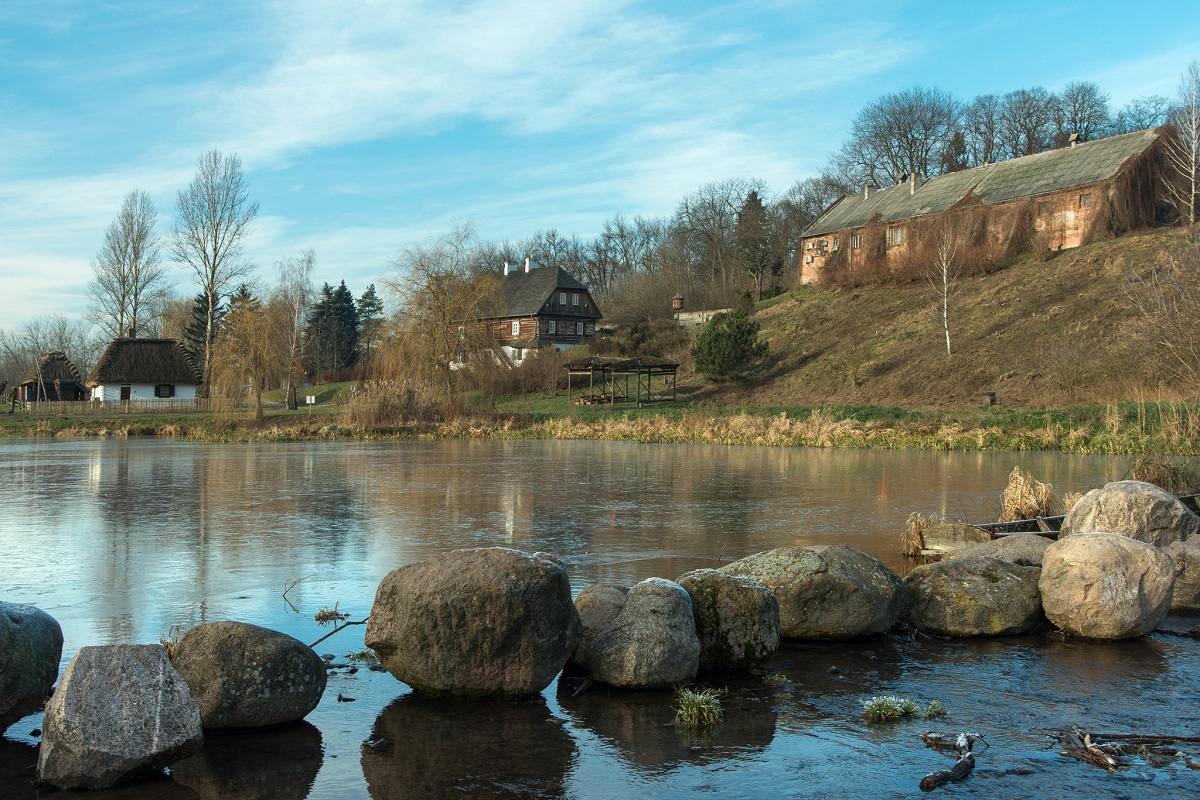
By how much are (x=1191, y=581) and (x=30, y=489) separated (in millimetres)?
20303

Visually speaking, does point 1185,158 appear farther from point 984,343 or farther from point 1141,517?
point 1141,517

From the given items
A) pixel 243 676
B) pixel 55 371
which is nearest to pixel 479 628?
pixel 243 676

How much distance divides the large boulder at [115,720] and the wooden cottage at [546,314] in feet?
246

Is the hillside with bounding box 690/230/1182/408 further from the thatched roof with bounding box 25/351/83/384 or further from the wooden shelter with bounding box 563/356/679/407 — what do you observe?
the thatched roof with bounding box 25/351/83/384

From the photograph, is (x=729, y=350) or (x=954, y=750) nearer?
(x=954, y=750)

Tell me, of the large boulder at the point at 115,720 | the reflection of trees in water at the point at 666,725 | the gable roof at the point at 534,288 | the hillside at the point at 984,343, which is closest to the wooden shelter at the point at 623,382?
the hillside at the point at 984,343

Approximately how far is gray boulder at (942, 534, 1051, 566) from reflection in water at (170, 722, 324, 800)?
675 centimetres

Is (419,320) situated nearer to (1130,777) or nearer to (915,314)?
(915,314)

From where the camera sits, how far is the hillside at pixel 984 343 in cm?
3994

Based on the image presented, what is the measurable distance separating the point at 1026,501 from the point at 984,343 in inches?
1475

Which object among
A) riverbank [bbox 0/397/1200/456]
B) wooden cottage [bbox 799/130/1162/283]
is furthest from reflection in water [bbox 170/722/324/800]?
wooden cottage [bbox 799/130/1162/283]

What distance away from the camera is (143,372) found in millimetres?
67062

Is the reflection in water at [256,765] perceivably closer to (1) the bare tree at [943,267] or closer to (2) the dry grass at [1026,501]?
(2) the dry grass at [1026,501]

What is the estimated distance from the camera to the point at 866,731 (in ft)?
20.6
